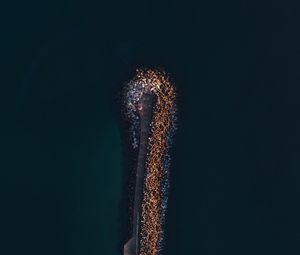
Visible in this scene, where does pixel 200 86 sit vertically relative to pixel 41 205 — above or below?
above

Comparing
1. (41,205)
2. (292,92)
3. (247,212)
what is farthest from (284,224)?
(41,205)

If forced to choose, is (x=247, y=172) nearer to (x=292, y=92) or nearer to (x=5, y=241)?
(x=292, y=92)

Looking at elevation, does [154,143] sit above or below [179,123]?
below

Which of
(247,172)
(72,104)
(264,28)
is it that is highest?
(264,28)
